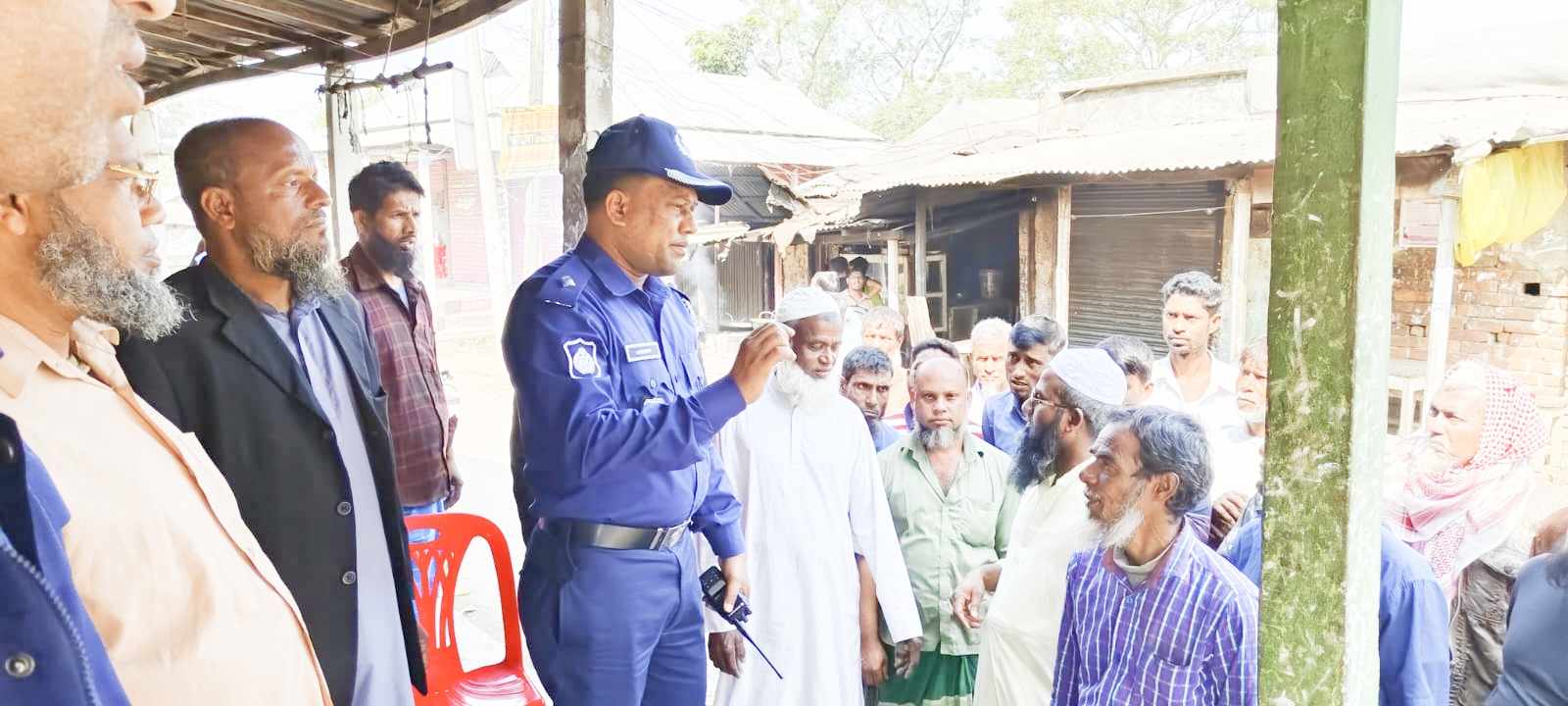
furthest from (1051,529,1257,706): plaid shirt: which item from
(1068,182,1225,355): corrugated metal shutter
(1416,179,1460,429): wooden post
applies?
(1068,182,1225,355): corrugated metal shutter

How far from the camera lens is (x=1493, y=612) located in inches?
124

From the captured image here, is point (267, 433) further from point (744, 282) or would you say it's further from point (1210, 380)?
point (744, 282)

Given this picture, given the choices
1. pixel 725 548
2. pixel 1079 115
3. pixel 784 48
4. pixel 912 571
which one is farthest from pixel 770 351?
pixel 784 48

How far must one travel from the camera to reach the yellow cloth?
6008 millimetres

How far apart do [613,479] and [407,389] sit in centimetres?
172

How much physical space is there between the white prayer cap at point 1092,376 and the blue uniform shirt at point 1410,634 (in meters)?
0.83

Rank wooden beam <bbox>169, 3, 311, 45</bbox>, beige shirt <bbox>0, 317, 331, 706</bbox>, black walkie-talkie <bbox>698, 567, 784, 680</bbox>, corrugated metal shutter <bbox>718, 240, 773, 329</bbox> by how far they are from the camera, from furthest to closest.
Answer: corrugated metal shutter <bbox>718, 240, 773, 329</bbox>, wooden beam <bbox>169, 3, 311, 45</bbox>, black walkie-talkie <bbox>698, 567, 784, 680</bbox>, beige shirt <bbox>0, 317, 331, 706</bbox>

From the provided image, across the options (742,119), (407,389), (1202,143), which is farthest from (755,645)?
(742,119)

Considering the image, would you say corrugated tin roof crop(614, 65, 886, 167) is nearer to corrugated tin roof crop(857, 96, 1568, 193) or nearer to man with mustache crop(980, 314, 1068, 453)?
corrugated tin roof crop(857, 96, 1568, 193)

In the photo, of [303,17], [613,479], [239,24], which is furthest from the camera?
[239,24]

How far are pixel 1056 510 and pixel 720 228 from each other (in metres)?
10.0

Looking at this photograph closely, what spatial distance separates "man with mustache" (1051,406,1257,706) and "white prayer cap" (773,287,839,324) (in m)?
1.21

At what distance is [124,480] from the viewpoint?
52.2 inches

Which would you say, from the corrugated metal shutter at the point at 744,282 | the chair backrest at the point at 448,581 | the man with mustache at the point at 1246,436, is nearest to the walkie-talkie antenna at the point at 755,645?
the chair backrest at the point at 448,581
